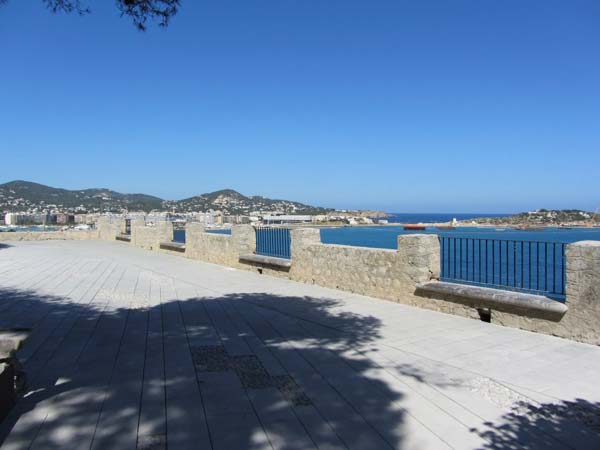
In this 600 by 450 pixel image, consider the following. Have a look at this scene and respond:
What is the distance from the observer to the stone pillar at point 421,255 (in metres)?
8.31

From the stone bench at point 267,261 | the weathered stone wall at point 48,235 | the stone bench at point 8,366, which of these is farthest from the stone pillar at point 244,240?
the weathered stone wall at point 48,235

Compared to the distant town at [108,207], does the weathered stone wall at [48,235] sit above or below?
below

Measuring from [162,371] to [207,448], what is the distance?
1675 millimetres

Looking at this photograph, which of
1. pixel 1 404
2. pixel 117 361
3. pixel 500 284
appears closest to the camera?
pixel 1 404

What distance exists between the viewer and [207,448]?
3.21 metres

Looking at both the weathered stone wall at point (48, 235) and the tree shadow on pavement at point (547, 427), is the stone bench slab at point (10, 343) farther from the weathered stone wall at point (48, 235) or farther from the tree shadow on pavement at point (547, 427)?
the weathered stone wall at point (48, 235)

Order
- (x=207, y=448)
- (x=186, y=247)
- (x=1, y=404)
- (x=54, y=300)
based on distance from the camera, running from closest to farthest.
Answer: (x=207, y=448) → (x=1, y=404) → (x=54, y=300) → (x=186, y=247)

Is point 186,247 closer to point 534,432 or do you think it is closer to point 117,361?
point 117,361

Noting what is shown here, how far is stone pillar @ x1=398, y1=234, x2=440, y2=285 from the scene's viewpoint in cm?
831

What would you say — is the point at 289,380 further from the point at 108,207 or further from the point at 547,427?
the point at 108,207

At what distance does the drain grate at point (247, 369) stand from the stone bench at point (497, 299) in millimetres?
3719

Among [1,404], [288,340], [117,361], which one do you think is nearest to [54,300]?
[117,361]

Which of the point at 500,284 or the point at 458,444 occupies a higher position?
the point at 500,284

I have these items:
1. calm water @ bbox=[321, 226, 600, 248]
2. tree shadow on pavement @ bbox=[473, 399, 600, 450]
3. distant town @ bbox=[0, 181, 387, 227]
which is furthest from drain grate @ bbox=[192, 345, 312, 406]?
distant town @ bbox=[0, 181, 387, 227]
